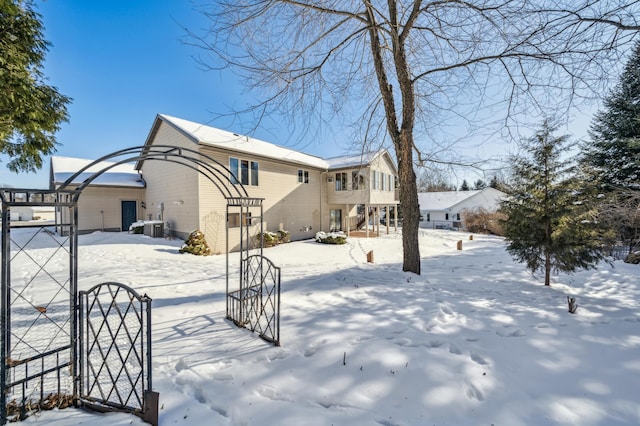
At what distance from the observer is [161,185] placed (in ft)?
46.1

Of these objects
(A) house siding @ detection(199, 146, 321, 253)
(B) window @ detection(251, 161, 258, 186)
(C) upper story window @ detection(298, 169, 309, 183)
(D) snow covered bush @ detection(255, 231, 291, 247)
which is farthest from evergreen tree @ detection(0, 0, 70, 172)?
(C) upper story window @ detection(298, 169, 309, 183)

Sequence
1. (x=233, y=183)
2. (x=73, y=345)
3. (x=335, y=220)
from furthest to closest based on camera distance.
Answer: (x=335, y=220)
(x=233, y=183)
(x=73, y=345)

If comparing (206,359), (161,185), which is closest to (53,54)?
(161,185)

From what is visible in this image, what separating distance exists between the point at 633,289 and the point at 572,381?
578 cm

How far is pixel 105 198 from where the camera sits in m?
14.6

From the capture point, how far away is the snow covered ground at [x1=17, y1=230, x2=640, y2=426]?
7.20 ft

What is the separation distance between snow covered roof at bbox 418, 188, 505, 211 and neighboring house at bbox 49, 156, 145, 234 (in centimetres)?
2960

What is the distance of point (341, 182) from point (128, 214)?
44.1 feet

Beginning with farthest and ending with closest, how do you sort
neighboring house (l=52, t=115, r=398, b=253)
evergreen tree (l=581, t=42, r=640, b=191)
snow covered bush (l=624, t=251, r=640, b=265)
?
neighboring house (l=52, t=115, r=398, b=253), evergreen tree (l=581, t=42, r=640, b=191), snow covered bush (l=624, t=251, r=640, b=265)

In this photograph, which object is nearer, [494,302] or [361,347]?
[361,347]

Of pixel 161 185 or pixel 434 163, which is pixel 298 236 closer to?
pixel 161 185

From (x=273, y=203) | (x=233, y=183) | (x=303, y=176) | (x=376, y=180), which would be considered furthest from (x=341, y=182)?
(x=233, y=183)

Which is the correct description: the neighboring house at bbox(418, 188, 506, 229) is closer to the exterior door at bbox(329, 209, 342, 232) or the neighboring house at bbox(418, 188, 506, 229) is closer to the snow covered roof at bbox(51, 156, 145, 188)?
the exterior door at bbox(329, 209, 342, 232)

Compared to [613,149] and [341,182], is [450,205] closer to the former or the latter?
[613,149]
